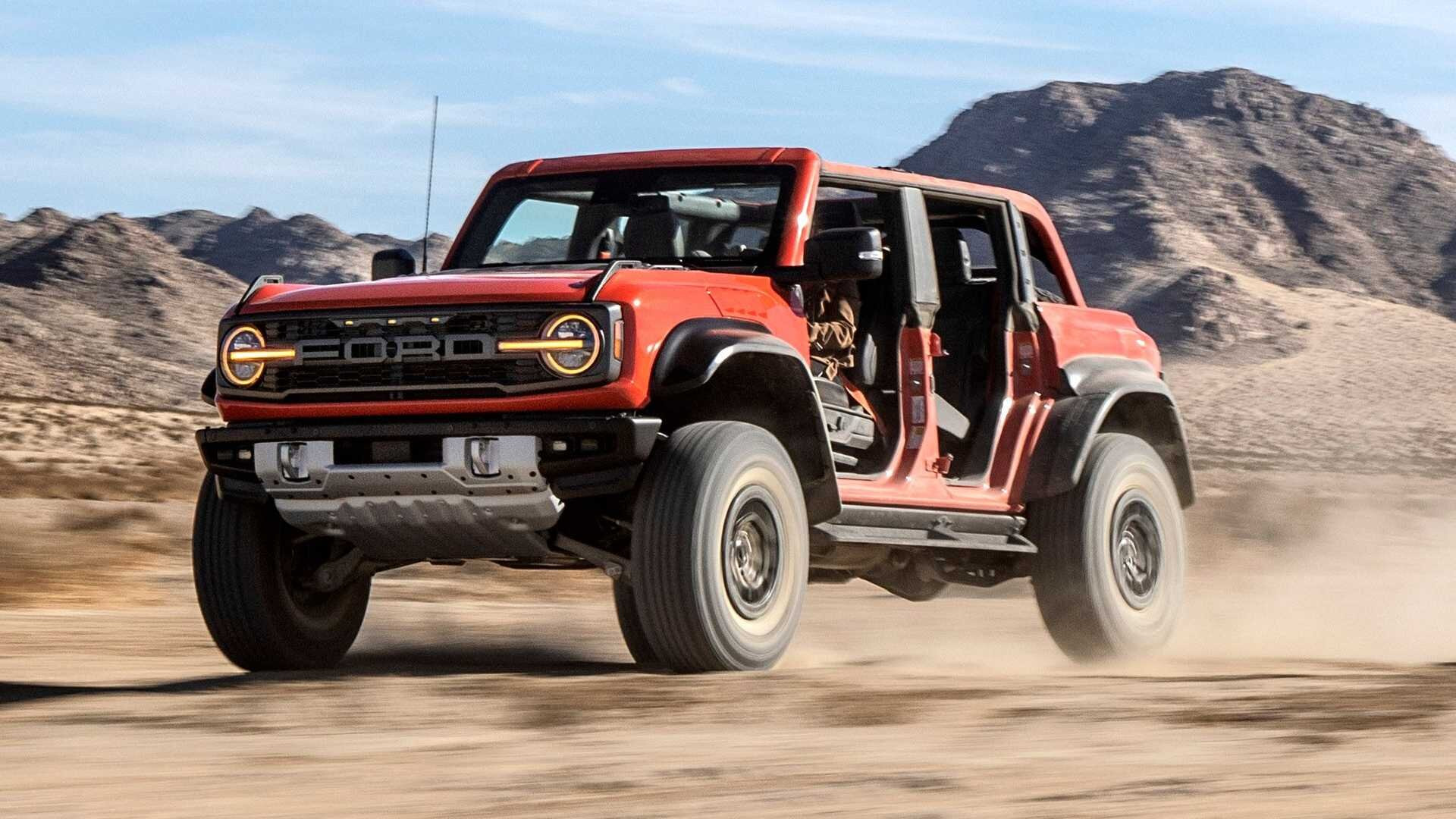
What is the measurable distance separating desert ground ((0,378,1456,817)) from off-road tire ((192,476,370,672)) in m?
0.19

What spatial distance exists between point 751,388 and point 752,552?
0.64 m

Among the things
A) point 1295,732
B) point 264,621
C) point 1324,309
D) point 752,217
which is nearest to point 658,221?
point 752,217

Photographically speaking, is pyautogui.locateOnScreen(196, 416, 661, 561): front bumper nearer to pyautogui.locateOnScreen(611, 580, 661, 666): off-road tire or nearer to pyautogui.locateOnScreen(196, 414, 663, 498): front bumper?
pyautogui.locateOnScreen(196, 414, 663, 498): front bumper

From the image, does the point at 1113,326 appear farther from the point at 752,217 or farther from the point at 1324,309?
the point at 1324,309

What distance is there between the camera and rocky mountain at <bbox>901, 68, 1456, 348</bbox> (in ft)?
263

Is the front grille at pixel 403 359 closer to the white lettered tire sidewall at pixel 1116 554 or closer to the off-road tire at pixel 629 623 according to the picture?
the off-road tire at pixel 629 623

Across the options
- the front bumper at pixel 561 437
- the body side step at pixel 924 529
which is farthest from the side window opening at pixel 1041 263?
the front bumper at pixel 561 437

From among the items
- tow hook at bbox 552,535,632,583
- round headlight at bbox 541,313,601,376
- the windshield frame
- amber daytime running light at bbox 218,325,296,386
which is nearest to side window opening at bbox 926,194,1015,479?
the windshield frame

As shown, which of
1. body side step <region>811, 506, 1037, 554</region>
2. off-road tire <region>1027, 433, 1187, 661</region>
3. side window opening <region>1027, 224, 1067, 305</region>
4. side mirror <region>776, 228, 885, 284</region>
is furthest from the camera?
side window opening <region>1027, 224, 1067, 305</region>

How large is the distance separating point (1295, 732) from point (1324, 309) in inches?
2792

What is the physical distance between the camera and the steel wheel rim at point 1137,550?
9328 mm

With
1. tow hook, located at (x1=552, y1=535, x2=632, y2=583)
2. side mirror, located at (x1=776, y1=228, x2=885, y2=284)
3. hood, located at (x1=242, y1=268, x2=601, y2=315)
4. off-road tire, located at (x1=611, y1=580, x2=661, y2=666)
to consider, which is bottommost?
off-road tire, located at (x1=611, y1=580, x2=661, y2=666)

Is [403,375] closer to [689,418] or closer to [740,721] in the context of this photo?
[689,418]

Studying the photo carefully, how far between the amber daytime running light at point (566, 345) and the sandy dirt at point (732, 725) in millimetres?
1023
